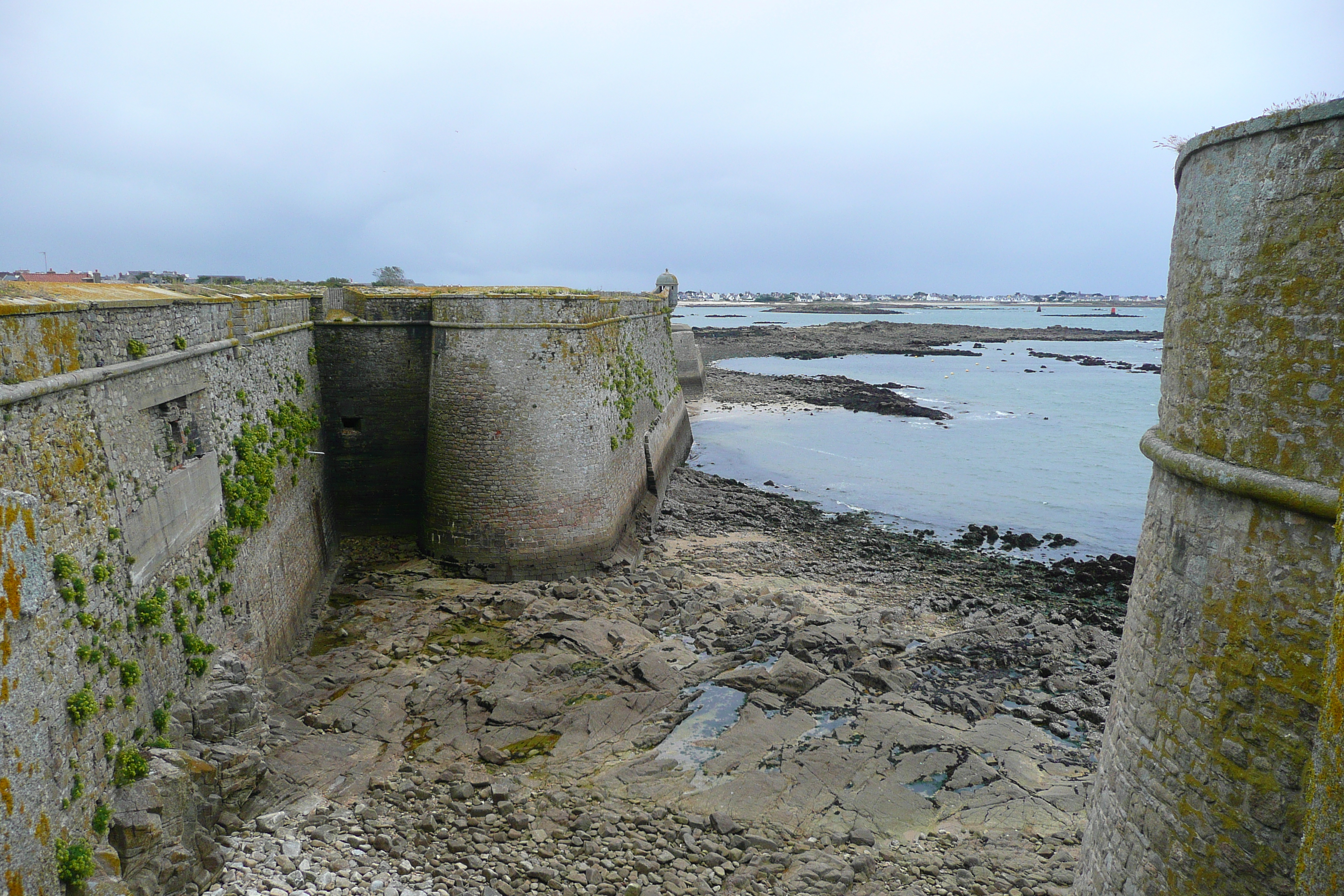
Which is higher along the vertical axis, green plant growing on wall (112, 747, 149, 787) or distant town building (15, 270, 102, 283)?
distant town building (15, 270, 102, 283)

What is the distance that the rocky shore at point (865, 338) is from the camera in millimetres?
82688

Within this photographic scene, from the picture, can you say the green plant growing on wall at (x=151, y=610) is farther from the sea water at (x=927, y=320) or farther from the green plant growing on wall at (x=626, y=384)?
the sea water at (x=927, y=320)

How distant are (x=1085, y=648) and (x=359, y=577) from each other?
13.8 m

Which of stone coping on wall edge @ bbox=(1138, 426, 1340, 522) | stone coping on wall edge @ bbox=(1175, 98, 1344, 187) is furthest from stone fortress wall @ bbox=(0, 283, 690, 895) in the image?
stone coping on wall edge @ bbox=(1175, 98, 1344, 187)

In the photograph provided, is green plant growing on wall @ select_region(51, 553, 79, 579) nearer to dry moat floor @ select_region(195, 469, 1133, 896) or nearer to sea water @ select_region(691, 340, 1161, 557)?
dry moat floor @ select_region(195, 469, 1133, 896)

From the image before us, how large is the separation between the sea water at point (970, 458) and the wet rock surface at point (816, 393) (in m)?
1.45

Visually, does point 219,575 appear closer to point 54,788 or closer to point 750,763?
point 54,788

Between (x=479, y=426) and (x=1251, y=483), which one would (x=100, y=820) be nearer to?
(x=1251, y=483)

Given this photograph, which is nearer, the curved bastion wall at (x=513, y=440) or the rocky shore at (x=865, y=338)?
the curved bastion wall at (x=513, y=440)

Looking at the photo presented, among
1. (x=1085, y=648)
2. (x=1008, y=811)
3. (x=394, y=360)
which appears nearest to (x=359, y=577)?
(x=394, y=360)

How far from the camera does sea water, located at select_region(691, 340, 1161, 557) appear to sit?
24.4m

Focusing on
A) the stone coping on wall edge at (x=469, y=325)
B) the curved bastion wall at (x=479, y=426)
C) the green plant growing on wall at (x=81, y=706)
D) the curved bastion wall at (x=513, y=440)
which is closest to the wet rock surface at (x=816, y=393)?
the curved bastion wall at (x=479, y=426)

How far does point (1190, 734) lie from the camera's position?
446 cm

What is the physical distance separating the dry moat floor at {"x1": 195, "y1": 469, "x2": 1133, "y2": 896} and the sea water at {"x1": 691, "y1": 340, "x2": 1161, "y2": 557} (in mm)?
7831
